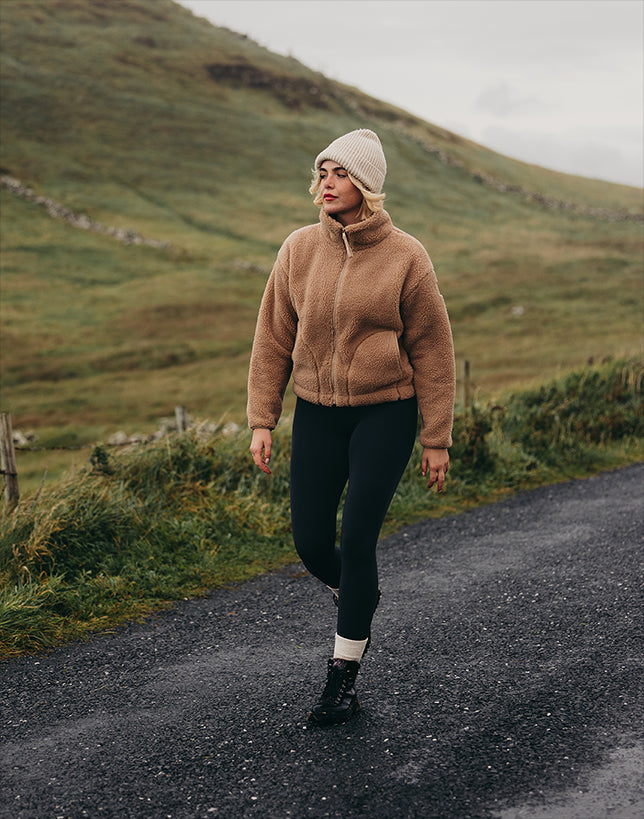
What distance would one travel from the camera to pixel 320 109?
66312mm

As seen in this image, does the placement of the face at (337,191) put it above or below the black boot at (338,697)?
above

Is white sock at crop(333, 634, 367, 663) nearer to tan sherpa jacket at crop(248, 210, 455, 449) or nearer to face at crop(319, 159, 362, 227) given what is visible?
tan sherpa jacket at crop(248, 210, 455, 449)

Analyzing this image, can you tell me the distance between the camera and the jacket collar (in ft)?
12.1

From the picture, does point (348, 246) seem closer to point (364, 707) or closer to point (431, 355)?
point (431, 355)

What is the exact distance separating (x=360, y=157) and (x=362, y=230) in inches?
12.0

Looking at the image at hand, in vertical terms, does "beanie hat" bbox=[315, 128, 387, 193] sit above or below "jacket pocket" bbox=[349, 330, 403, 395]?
above

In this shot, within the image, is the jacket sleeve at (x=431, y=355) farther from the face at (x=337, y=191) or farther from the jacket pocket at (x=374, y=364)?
the face at (x=337, y=191)

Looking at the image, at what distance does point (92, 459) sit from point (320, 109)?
2503 inches

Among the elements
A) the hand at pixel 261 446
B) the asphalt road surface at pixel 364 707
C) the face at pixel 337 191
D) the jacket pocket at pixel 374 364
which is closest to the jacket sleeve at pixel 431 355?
the jacket pocket at pixel 374 364

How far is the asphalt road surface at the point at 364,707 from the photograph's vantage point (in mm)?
3170

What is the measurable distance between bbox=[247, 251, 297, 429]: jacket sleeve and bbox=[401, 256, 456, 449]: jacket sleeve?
56 centimetres

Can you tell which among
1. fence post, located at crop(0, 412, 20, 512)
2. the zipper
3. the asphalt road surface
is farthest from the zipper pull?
fence post, located at crop(0, 412, 20, 512)

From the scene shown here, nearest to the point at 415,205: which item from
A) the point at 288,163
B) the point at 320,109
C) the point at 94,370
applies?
the point at 288,163

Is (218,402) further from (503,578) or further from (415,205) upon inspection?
(415,205)
